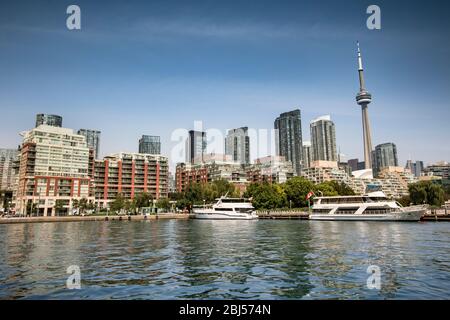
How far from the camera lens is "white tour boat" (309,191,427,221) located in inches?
2530

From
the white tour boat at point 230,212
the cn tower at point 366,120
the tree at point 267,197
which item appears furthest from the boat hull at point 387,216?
the cn tower at point 366,120

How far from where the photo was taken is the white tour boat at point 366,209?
64.2 meters

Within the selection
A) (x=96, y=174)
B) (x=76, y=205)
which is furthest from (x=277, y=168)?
(x=76, y=205)

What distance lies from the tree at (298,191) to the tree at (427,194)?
2991cm

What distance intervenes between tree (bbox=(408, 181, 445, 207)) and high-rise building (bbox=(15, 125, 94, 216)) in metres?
105

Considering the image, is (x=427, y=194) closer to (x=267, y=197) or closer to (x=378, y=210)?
(x=378, y=210)

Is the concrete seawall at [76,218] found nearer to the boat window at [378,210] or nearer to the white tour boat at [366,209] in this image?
the white tour boat at [366,209]

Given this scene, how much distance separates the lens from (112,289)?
43.7 ft

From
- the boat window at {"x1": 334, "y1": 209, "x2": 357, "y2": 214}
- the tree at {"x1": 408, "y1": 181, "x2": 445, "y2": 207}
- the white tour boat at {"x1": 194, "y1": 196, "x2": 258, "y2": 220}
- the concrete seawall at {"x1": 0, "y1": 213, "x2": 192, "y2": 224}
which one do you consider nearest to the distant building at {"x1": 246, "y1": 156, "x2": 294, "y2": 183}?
the concrete seawall at {"x1": 0, "y1": 213, "x2": 192, "y2": 224}

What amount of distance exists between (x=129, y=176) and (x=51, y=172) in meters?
37.0

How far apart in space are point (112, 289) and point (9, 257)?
1354 centimetres

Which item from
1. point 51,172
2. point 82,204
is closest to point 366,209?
point 82,204

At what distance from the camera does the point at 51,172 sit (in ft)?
365

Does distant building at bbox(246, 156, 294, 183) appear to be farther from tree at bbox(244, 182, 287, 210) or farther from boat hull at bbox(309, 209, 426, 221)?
boat hull at bbox(309, 209, 426, 221)
